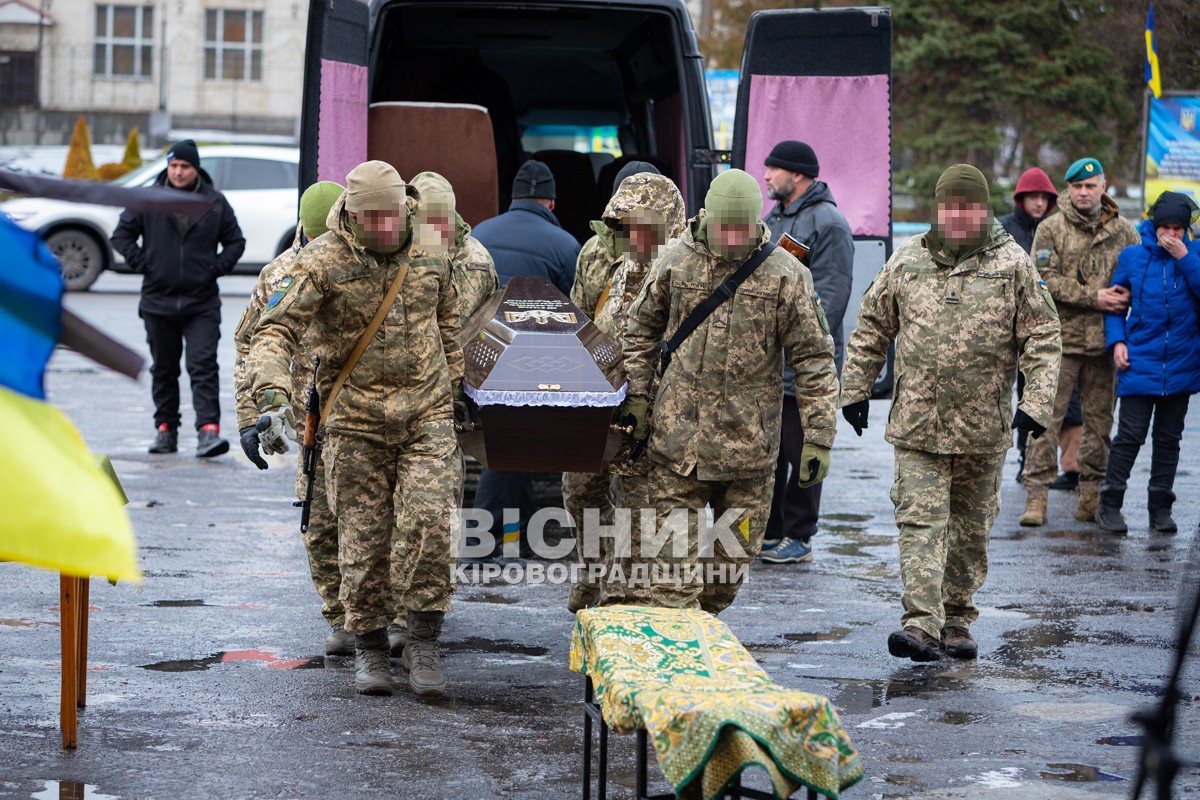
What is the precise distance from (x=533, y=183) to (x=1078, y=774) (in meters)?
4.31

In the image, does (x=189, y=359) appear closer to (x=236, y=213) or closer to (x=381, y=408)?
(x=381, y=408)

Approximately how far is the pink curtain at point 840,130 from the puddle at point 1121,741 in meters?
4.05

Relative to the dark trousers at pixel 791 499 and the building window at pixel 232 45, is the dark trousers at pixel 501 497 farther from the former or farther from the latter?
the building window at pixel 232 45

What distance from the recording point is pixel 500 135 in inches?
499

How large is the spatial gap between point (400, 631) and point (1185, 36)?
66.9ft

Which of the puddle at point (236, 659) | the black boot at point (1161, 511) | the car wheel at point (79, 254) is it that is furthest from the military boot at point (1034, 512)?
the car wheel at point (79, 254)

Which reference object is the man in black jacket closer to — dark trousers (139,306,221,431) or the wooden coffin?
dark trousers (139,306,221,431)

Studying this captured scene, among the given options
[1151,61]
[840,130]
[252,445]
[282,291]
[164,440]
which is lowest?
[164,440]

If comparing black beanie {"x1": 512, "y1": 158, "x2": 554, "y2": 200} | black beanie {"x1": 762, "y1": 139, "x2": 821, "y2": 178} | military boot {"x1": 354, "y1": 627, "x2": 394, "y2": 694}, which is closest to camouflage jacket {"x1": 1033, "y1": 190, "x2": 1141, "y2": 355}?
black beanie {"x1": 762, "y1": 139, "x2": 821, "y2": 178}

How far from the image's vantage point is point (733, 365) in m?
6.16

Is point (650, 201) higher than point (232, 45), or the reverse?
point (232, 45)

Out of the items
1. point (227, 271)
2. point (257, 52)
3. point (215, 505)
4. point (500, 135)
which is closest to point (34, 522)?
point (215, 505)

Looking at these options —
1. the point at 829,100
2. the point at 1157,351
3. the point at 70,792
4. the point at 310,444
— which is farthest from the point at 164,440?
the point at 70,792

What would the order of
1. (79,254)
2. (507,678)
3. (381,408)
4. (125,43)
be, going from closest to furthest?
(381,408) → (507,678) → (79,254) → (125,43)
